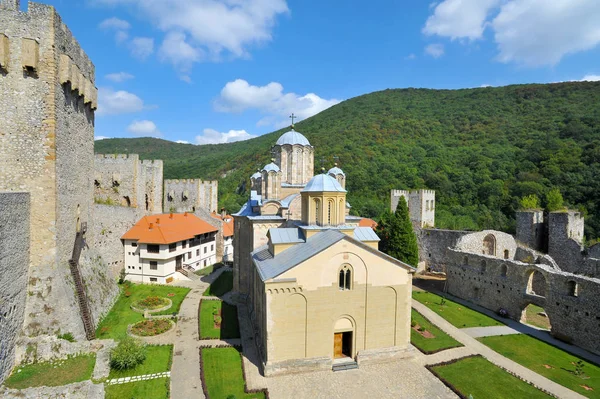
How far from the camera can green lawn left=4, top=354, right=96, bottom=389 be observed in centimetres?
1084

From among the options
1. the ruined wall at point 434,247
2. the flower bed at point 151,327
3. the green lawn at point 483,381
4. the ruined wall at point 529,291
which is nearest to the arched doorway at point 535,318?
the ruined wall at point 529,291

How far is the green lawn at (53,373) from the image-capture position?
1084cm

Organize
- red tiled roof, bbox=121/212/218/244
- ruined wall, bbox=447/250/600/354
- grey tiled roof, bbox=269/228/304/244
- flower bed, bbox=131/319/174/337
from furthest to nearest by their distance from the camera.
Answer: red tiled roof, bbox=121/212/218/244
flower bed, bbox=131/319/174/337
ruined wall, bbox=447/250/600/354
grey tiled roof, bbox=269/228/304/244

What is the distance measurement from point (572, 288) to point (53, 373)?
23.5m

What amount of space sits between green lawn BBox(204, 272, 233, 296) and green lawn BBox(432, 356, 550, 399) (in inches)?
571

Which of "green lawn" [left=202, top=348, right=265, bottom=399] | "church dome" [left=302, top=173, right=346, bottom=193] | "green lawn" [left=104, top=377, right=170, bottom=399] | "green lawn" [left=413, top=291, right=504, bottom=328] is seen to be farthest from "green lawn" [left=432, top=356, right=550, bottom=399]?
"green lawn" [left=104, top=377, right=170, bottom=399]

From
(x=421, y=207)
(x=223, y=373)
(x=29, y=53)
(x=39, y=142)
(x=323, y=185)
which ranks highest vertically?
(x=29, y=53)

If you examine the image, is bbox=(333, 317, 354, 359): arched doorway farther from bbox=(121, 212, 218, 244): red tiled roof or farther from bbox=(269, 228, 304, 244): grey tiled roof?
bbox=(121, 212, 218, 244): red tiled roof

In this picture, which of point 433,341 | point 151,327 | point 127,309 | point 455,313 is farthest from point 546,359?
point 127,309

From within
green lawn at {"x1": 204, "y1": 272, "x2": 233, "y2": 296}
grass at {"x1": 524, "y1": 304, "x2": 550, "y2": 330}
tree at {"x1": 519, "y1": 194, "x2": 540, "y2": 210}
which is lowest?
grass at {"x1": 524, "y1": 304, "x2": 550, "y2": 330}

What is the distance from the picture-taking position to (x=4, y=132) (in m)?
12.8

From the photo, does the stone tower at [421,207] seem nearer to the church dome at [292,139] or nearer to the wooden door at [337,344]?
the church dome at [292,139]

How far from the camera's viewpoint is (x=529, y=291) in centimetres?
1839

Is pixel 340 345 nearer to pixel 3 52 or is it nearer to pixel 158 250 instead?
pixel 158 250
